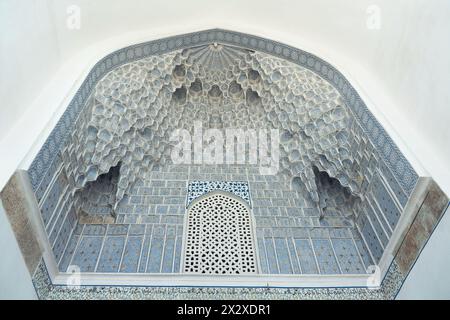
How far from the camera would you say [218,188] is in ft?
14.7

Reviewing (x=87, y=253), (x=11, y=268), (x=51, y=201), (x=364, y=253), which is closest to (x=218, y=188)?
(x=87, y=253)

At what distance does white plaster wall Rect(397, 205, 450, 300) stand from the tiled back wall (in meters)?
0.39

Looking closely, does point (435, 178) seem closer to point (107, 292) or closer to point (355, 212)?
point (355, 212)

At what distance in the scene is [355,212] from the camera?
4.11 metres

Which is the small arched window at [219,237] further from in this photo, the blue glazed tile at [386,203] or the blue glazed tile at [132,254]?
the blue glazed tile at [386,203]

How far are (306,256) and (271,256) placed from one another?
30 centimetres

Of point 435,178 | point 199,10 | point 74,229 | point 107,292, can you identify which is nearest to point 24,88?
point 74,229

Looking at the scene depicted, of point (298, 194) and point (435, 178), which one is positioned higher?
point (298, 194)

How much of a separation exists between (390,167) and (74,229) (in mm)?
2649

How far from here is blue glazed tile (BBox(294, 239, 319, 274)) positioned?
12.3 feet

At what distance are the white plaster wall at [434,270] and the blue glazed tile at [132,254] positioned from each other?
2076 mm

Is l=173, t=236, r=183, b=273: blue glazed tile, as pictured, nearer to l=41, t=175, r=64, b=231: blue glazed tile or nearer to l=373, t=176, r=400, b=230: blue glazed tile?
l=41, t=175, r=64, b=231: blue glazed tile

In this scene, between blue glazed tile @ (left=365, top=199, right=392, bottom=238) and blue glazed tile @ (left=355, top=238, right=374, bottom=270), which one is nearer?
blue glazed tile @ (left=365, top=199, right=392, bottom=238)

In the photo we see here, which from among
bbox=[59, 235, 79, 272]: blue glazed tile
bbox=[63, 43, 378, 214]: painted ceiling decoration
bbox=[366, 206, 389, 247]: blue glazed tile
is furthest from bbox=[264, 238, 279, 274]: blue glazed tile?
bbox=[59, 235, 79, 272]: blue glazed tile
